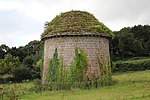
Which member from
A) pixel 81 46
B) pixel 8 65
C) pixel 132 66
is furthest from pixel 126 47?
pixel 81 46

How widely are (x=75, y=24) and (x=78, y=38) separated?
49.8 inches

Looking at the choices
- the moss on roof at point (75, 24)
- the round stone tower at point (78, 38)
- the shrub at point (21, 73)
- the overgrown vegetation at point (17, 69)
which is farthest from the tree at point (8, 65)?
the round stone tower at point (78, 38)

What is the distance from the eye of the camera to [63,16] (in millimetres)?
30906

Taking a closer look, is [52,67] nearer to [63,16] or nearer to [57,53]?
[57,53]

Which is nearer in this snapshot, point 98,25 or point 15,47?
point 98,25

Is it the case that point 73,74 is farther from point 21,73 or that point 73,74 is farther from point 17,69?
point 21,73

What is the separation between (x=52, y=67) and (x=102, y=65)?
3.96 meters

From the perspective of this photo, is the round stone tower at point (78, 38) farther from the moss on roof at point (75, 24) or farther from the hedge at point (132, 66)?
the hedge at point (132, 66)

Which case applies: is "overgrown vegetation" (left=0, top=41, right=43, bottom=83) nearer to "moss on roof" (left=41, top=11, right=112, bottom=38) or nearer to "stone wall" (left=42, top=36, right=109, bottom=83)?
"moss on roof" (left=41, top=11, right=112, bottom=38)

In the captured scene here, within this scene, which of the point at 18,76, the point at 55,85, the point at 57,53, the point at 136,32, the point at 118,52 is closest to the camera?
the point at 55,85

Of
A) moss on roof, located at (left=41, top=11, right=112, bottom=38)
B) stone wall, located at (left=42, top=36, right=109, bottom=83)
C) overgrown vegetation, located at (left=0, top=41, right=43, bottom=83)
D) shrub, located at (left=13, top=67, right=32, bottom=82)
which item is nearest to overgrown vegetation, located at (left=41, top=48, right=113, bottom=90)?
stone wall, located at (left=42, top=36, right=109, bottom=83)

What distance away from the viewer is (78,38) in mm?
28750

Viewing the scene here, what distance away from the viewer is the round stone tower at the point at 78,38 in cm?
2870

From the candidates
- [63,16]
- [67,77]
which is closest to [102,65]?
[67,77]
